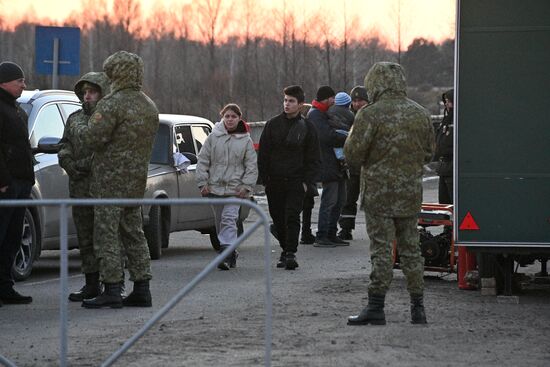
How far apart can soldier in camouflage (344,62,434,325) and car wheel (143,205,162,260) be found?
532 centimetres

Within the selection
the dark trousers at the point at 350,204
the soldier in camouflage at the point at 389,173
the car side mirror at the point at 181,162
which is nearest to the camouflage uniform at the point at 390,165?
the soldier in camouflage at the point at 389,173

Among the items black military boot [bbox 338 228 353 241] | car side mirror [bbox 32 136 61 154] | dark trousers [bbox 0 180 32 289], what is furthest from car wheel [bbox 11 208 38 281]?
black military boot [bbox 338 228 353 241]

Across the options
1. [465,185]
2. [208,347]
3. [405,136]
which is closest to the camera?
[208,347]

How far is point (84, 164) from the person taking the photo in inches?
448

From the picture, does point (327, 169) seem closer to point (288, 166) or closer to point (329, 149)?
point (329, 149)

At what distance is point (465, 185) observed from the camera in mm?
11789

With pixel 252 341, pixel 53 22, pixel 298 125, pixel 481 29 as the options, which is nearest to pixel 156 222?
pixel 298 125

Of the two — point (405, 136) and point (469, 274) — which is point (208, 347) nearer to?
point (405, 136)

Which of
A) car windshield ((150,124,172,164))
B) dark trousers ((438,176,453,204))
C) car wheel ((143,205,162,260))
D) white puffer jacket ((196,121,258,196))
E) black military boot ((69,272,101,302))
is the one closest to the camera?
black military boot ((69,272,101,302))

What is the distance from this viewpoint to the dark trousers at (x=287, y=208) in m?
14.6

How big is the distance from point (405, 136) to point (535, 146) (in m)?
1.88

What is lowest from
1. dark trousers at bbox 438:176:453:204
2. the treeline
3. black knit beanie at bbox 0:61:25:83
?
dark trousers at bbox 438:176:453:204

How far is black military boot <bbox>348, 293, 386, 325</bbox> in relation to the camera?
10.2m

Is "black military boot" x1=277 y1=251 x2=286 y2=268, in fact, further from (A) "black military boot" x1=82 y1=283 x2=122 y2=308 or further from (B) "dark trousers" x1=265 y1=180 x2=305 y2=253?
(A) "black military boot" x1=82 y1=283 x2=122 y2=308
